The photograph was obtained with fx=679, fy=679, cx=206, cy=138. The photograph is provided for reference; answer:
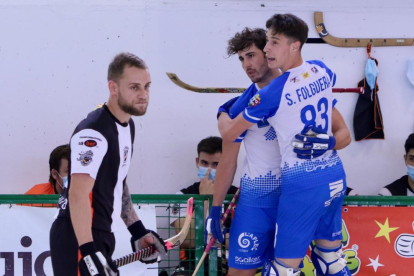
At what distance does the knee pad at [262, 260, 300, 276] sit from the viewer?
400 centimetres

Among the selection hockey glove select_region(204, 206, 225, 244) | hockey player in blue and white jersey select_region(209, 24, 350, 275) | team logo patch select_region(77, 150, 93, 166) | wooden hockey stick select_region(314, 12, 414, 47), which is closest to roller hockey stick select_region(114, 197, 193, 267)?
hockey glove select_region(204, 206, 225, 244)

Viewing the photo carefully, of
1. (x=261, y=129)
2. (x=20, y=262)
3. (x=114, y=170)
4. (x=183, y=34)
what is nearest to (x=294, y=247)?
(x=261, y=129)

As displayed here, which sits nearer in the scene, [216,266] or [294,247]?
[294,247]

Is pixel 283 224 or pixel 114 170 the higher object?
pixel 114 170

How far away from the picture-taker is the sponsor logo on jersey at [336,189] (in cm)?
400

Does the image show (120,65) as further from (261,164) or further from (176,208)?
(176,208)

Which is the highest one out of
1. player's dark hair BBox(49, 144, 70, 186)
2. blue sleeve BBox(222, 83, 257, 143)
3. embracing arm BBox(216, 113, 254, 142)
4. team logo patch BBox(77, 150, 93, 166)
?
blue sleeve BBox(222, 83, 257, 143)

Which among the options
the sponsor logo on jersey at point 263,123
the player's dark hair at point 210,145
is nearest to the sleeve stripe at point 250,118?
the sponsor logo on jersey at point 263,123

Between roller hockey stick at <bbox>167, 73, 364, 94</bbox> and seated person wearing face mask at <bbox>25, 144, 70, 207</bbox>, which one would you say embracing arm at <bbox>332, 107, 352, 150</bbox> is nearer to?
roller hockey stick at <bbox>167, 73, 364, 94</bbox>

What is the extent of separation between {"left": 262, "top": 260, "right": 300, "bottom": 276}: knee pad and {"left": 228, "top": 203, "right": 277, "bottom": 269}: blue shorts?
158 millimetres

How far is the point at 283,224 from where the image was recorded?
3998 mm

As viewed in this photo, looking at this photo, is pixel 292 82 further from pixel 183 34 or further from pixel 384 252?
pixel 183 34

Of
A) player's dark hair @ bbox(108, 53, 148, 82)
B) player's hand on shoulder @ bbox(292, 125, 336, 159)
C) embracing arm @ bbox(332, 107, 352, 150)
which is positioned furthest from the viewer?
embracing arm @ bbox(332, 107, 352, 150)

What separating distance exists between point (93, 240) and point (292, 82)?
4.78 ft
